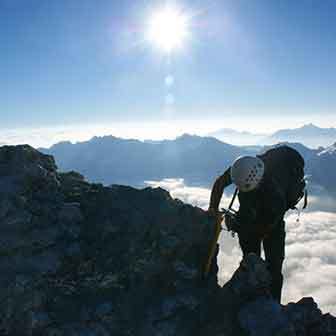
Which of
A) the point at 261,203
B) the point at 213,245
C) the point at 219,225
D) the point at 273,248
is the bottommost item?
the point at 273,248

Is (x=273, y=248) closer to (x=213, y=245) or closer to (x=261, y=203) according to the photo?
(x=261, y=203)

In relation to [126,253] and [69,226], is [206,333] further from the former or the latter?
[69,226]

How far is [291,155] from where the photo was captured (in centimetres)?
1298

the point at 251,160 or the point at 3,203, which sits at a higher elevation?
the point at 251,160

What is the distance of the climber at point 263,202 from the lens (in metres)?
11.0

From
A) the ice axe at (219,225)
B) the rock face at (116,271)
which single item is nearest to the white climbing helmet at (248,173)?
the ice axe at (219,225)

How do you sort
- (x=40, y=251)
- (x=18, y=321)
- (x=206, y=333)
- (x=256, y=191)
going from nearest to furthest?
(x=18, y=321), (x=206, y=333), (x=40, y=251), (x=256, y=191)

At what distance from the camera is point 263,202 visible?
36.8 feet

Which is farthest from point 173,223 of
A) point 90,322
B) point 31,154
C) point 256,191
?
point 31,154

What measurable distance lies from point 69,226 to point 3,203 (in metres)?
2.06

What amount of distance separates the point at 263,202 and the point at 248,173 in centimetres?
115

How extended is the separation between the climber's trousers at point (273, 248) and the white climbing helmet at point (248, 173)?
6.07 feet

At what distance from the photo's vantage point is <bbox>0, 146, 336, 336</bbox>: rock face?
8.65 meters

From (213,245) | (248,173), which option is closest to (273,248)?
(213,245)
